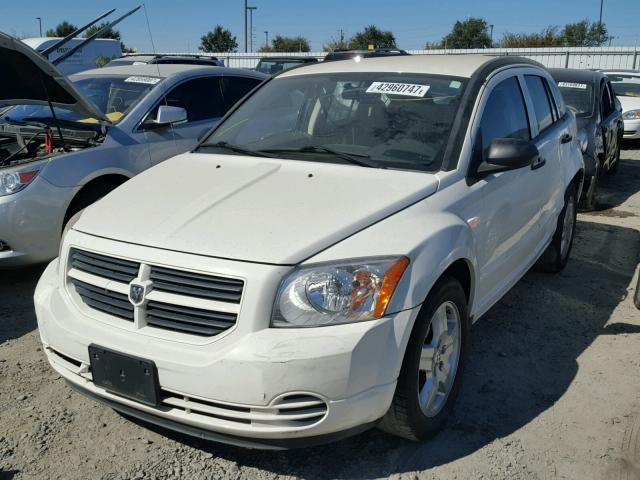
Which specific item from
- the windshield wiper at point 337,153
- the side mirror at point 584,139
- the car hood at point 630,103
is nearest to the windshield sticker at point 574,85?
the side mirror at point 584,139

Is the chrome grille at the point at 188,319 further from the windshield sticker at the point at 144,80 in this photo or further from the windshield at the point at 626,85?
the windshield at the point at 626,85

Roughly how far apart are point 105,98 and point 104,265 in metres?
3.81

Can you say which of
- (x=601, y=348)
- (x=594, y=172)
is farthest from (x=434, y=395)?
(x=594, y=172)

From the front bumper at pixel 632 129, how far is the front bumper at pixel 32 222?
38.3 feet

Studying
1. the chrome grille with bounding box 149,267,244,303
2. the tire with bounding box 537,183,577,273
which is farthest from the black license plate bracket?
the tire with bounding box 537,183,577,273

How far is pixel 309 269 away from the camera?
258 cm

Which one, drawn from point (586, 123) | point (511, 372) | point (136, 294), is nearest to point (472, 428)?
point (511, 372)

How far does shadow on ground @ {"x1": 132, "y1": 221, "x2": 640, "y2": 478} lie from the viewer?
296cm

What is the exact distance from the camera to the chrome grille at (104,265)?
9.04 ft

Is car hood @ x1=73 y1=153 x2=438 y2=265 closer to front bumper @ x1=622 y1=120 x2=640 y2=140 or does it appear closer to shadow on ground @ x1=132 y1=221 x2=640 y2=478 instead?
shadow on ground @ x1=132 y1=221 x2=640 y2=478

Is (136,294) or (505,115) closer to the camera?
(136,294)

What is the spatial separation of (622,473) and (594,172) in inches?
212

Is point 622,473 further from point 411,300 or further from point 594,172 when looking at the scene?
point 594,172

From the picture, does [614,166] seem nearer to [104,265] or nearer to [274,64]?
[104,265]
